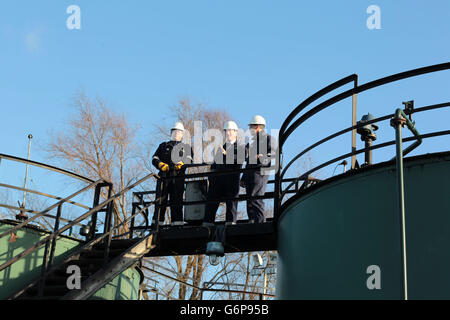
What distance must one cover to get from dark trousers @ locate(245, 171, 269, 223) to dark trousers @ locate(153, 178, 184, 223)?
1.37m

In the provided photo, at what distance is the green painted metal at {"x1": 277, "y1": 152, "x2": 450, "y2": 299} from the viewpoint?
20.7ft

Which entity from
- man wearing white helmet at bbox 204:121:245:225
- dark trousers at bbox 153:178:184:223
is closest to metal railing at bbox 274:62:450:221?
man wearing white helmet at bbox 204:121:245:225

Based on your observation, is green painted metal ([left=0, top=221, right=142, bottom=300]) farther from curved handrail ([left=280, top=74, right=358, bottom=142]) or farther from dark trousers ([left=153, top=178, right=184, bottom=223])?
curved handrail ([left=280, top=74, right=358, bottom=142])

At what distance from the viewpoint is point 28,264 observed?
10.5 m

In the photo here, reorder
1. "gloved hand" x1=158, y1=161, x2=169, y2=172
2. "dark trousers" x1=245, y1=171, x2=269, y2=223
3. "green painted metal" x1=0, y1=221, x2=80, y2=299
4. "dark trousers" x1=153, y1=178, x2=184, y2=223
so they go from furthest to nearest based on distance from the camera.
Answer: "gloved hand" x1=158, y1=161, x2=169, y2=172 < "dark trousers" x1=153, y1=178, x2=184, y2=223 < "dark trousers" x1=245, y1=171, x2=269, y2=223 < "green painted metal" x1=0, y1=221, x2=80, y2=299

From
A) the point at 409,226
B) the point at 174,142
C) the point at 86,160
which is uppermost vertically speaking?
the point at 86,160

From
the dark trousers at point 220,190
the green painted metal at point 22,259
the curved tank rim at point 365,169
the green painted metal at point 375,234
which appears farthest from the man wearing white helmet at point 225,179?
the green painted metal at point 375,234

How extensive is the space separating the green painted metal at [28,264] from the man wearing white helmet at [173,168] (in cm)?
144

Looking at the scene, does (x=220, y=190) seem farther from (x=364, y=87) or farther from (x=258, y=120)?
(x=364, y=87)

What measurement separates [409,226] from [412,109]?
134 cm

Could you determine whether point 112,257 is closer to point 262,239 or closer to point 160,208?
point 160,208
